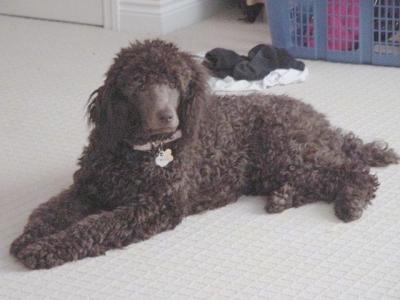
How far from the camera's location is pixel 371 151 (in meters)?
2.66

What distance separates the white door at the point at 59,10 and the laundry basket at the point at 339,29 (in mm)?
1013

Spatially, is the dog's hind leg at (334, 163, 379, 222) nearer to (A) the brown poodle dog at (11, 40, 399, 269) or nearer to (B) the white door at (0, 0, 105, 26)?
(A) the brown poodle dog at (11, 40, 399, 269)

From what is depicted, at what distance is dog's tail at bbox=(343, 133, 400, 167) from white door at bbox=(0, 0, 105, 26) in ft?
6.83

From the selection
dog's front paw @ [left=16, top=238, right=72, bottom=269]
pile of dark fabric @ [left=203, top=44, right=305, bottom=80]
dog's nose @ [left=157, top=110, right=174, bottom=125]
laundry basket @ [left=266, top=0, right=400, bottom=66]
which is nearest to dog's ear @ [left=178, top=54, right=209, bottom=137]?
dog's nose @ [left=157, top=110, right=174, bottom=125]

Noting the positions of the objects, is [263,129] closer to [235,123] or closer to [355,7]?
[235,123]

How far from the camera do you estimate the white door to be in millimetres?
4367

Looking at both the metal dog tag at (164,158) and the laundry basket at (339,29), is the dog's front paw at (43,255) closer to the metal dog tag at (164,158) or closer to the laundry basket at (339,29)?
the metal dog tag at (164,158)

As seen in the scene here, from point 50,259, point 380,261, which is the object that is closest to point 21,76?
point 50,259

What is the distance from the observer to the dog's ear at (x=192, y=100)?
2.25 meters

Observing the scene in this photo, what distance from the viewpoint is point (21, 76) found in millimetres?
3643

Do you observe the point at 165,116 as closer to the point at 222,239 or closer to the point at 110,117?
the point at 110,117

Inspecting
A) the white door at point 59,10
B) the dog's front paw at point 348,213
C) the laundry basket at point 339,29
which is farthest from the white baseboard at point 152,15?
the dog's front paw at point 348,213

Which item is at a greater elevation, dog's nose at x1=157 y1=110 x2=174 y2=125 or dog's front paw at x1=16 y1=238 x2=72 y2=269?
dog's nose at x1=157 y1=110 x2=174 y2=125

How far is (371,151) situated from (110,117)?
0.90 meters
